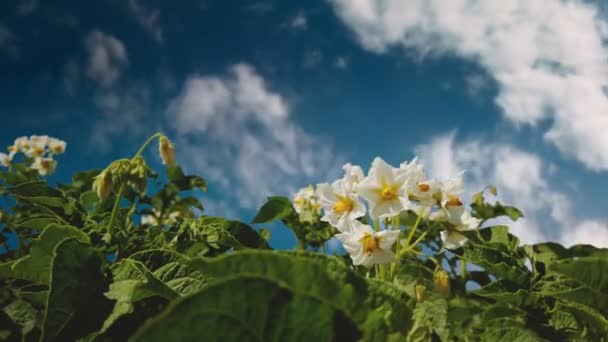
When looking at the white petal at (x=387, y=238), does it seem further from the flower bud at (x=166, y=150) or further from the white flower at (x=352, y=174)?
the flower bud at (x=166, y=150)

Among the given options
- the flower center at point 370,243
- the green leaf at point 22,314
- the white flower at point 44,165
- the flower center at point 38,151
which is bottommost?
the green leaf at point 22,314

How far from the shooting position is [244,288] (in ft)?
1.93

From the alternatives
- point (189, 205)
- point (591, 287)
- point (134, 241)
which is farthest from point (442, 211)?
point (189, 205)

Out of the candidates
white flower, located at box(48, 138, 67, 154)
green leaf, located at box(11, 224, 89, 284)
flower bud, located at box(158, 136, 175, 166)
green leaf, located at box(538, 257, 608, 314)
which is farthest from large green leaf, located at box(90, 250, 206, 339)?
white flower, located at box(48, 138, 67, 154)

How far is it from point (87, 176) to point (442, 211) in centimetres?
204

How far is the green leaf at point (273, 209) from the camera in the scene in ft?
8.05

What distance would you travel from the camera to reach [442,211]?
1987mm

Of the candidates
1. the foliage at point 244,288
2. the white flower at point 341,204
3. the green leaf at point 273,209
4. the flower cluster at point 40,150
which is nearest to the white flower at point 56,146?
the flower cluster at point 40,150

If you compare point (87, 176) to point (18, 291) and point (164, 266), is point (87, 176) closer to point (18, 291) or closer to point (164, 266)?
point (18, 291)

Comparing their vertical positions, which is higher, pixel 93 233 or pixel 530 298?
pixel 93 233

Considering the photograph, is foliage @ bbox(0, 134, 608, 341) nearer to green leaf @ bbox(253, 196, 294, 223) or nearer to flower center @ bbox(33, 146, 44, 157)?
green leaf @ bbox(253, 196, 294, 223)

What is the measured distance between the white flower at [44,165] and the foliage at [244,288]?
4.53 m

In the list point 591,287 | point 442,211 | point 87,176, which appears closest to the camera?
point 591,287

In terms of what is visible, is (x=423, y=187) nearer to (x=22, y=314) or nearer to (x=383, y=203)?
(x=383, y=203)
